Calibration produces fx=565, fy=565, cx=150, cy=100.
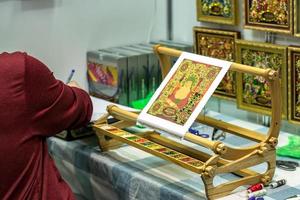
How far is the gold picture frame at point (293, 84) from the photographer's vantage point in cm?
180

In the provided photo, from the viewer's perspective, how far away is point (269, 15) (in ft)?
6.10

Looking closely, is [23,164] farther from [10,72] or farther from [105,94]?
[105,94]

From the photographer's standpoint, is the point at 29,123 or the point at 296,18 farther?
the point at 296,18

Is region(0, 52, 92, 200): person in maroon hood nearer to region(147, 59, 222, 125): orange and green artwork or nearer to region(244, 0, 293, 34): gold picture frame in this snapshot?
region(147, 59, 222, 125): orange and green artwork

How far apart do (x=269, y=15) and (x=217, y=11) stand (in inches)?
10.3

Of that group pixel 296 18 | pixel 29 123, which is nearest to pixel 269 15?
pixel 296 18

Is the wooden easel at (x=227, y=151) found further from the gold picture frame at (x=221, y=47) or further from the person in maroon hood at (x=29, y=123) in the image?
the gold picture frame at (x=221, y=47)

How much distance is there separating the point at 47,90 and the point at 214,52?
867 mm

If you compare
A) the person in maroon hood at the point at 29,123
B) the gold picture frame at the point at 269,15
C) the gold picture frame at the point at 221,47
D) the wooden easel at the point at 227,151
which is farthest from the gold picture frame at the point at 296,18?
the person in maroon hood at the point at 29,123

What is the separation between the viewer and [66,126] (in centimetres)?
152

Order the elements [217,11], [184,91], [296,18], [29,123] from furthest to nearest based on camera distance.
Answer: [217,11]
[296,18]
[184,91]
[29,123]

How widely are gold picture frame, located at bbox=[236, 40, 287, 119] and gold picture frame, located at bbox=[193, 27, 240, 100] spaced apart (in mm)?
47

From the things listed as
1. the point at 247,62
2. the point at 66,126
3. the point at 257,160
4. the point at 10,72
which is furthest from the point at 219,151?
the point at 247,62

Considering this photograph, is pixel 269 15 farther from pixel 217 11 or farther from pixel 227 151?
pixel 227 151
